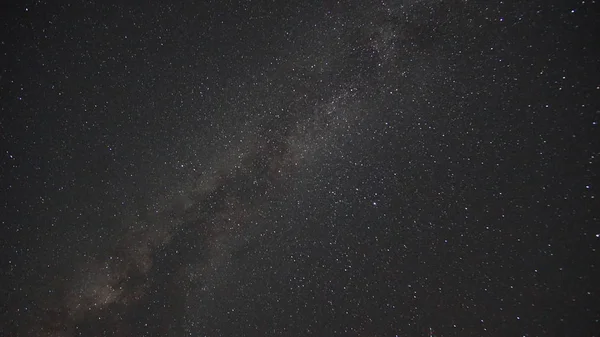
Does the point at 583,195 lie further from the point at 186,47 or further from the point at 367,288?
the point at 186,47

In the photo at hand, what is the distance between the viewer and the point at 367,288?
5.56 ft

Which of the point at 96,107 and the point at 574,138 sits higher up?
the point at 96,107

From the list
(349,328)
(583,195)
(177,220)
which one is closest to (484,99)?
(583,195)

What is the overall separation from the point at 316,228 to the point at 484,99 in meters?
1.11

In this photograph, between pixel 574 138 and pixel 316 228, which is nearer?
pixel 574 138

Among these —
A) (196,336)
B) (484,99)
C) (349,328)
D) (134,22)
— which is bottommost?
(349,328)

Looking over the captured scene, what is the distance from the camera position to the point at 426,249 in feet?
5.23

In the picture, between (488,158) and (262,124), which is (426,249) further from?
(262,124)

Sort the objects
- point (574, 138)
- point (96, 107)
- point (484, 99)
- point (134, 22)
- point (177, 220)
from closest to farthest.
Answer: point (574, 138) < point (484, 99) < point (134, 22) < point (96, 107) < point (177, 220)

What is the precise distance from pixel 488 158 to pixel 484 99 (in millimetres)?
297

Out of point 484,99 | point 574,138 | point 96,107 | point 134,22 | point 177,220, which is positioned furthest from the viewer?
point 177,220

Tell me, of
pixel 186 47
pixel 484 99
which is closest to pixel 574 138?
pixel 484 99

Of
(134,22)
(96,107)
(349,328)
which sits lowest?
(349,328)

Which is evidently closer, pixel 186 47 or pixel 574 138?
pixel 574 138
